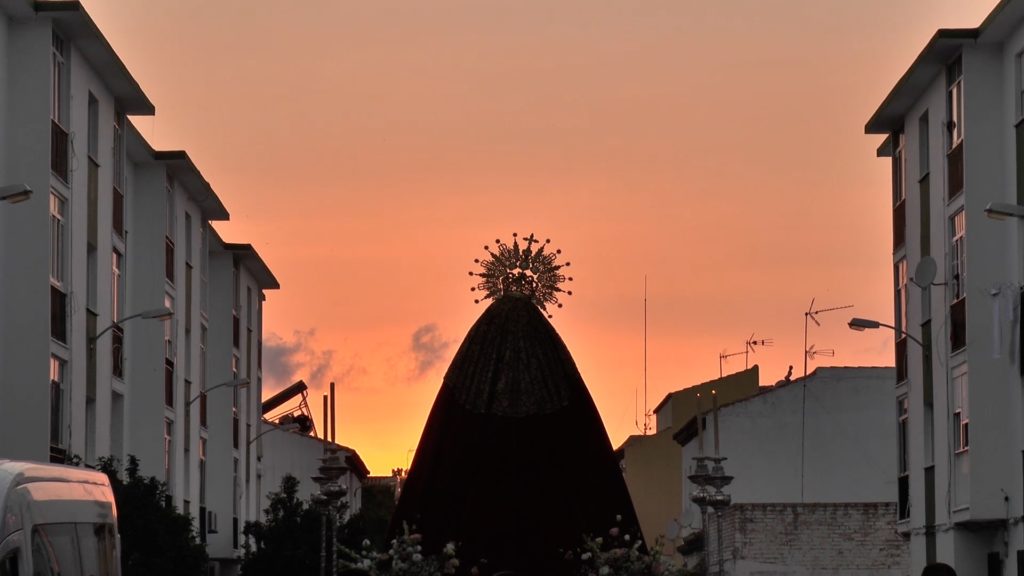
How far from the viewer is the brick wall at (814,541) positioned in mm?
54438

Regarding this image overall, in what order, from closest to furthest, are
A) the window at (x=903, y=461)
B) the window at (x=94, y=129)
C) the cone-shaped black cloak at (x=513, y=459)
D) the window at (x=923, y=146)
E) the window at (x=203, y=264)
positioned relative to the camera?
the cone-shaped black cloak at (x=513, y=459) → the window at (x=94, y=129) → the window at (x=923, y=146) → the window at (x=903, y=461) → the window at (x=203, y=264)

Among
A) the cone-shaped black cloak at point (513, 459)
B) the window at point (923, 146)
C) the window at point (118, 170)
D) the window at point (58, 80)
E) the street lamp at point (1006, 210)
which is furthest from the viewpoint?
the window at point (118, 170)

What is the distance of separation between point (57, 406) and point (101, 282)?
192 inches

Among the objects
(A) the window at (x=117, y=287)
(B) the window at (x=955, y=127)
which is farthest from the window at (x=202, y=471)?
(B) the window at (x=955, y=127)

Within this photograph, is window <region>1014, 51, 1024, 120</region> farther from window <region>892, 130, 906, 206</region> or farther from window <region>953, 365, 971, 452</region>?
window <region>892, 130, 906, 206</region>

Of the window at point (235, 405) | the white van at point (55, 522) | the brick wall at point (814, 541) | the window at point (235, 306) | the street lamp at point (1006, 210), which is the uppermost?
the window at point (235, 306)

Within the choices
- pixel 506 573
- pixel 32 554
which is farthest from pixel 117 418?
pixel 32 554

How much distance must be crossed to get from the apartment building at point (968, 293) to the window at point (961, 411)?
37 millimetres

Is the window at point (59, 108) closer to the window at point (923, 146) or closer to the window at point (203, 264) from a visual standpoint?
the window at point (923, 146)

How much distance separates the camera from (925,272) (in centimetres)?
3894

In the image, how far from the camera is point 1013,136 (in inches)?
1446

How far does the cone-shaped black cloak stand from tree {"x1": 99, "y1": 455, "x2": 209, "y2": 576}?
35.7ft

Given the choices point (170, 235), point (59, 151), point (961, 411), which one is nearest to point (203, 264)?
point (170, 235)

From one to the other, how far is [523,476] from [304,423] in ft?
222
